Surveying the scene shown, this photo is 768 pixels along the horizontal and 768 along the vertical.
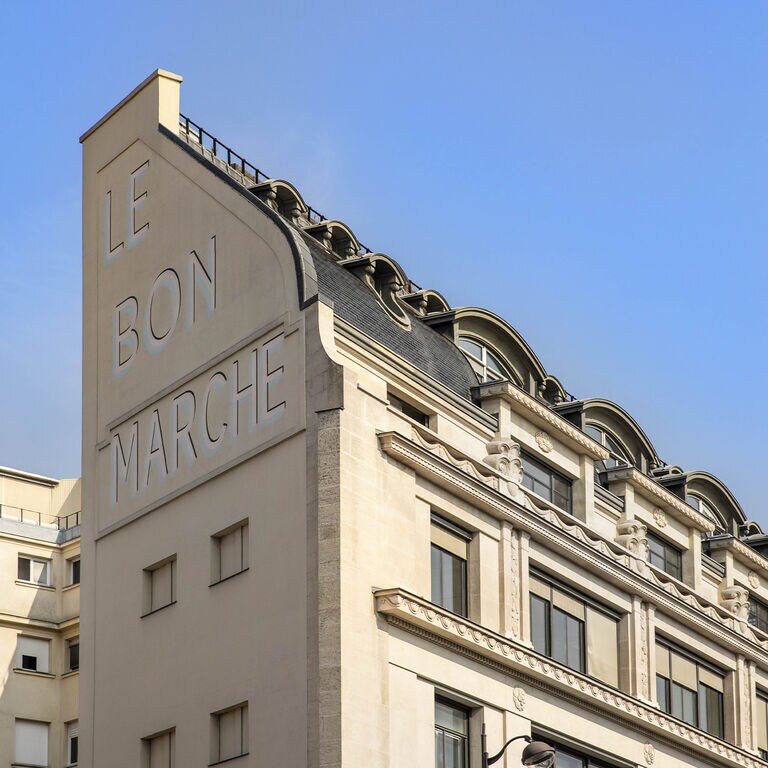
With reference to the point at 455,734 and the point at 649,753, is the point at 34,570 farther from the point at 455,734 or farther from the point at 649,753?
the point at 455,734

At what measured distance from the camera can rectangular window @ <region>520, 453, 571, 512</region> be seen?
50781 mm

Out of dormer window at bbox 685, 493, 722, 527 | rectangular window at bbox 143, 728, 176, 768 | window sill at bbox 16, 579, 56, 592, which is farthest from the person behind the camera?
window sill at bbox 16, 579, 56, 592

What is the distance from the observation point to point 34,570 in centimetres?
6431

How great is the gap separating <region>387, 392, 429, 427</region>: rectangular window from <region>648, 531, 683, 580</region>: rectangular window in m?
12.6

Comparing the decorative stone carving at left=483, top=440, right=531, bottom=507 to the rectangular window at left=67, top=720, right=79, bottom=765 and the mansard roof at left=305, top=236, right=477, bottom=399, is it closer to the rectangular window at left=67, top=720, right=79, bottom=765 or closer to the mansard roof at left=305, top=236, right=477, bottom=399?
the mansard roof at left=305, top=236, right=477, bottom=399

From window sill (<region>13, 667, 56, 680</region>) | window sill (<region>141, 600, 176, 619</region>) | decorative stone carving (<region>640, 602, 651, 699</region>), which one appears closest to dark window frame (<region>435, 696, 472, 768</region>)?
window sill (<region>141, 600, 176, 619</region>)

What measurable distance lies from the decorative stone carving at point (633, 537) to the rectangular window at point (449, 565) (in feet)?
30.6

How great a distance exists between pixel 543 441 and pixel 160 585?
12.0m

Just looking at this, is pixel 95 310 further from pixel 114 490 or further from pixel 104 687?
pixel 104 687

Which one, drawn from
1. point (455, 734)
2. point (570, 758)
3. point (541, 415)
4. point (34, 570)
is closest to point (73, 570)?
point (34, 570)

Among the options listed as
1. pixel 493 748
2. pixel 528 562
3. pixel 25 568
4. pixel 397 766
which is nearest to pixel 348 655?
pixel 397 766

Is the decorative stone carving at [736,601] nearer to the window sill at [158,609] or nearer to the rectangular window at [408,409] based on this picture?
the rectangular window at [408,409]

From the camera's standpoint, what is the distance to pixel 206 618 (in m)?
44.0

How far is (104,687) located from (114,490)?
556cm
